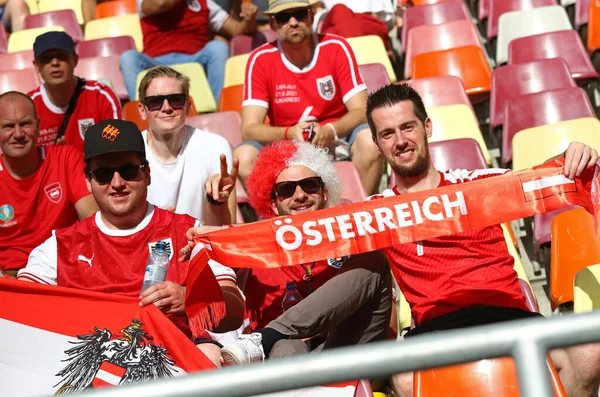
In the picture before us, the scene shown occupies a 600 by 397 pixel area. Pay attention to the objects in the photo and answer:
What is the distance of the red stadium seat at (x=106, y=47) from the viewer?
8.04 metres

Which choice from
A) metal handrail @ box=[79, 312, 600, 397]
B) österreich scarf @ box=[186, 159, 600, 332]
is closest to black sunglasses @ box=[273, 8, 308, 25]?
österreich scarf @ box=[186, 159, 600, 332]

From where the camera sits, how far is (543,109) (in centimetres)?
585

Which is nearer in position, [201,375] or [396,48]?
[201,375]

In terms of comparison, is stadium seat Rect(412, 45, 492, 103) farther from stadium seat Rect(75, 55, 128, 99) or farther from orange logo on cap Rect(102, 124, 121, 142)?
orange logo on cap Rect(102, 124, 121, 142)

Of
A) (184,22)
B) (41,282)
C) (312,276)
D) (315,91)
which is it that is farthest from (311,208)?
(184,22)

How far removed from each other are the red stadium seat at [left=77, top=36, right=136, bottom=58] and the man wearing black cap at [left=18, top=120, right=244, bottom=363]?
4.39 metres

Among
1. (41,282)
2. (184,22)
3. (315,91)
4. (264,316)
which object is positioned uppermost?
(184,22)

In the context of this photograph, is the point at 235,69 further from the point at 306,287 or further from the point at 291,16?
the point at 306,287

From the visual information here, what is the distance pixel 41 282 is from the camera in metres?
3.70

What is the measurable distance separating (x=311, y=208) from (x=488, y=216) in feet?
2.81

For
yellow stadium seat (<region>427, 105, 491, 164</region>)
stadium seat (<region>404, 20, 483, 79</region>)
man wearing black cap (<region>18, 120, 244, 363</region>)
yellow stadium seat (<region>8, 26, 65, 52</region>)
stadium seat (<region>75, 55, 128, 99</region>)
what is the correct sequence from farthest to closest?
yellow stadium seat (<region>8, 26, 65, 52</region>), stadium seat (<region>75, 55, 128, 99</region>), stadium seat (<region>404, 20, 483, 79</region>), yellow stadium seat (<region>427, 105, 491, 164</region>), man wearing black cap (<region>18, 120, 244, 363</region>)

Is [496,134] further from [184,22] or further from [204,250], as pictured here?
[204,250]

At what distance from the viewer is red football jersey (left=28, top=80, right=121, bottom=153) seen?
587cm

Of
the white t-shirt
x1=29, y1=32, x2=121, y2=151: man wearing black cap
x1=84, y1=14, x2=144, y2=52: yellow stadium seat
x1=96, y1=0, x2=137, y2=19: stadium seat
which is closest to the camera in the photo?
the white t-shirt
